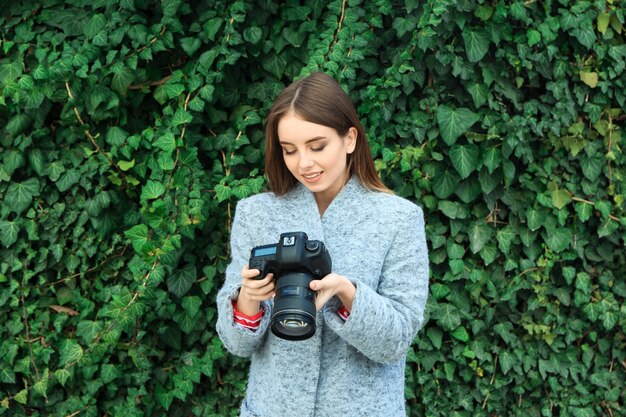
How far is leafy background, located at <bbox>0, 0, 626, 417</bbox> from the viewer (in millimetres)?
2723

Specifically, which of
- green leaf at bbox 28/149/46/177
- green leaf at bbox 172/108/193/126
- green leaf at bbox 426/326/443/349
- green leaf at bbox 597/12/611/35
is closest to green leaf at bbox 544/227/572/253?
green leaf at bbox 426/326/443/349

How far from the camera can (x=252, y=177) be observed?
9.28ft

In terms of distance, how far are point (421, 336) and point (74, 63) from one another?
1.70 meters

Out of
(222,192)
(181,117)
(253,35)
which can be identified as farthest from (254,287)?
(253,35)

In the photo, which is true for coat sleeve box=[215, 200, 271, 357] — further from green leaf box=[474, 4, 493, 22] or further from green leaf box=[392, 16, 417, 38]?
green leaf box=[474, 4, 493, 22]

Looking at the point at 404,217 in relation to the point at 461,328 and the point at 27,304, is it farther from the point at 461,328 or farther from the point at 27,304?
the point at 27,304

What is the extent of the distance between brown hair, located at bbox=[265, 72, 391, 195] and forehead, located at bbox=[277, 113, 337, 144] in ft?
0.04

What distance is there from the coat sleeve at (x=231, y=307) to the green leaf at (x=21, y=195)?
1.40 m

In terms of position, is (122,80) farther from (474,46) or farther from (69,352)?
(474,46)

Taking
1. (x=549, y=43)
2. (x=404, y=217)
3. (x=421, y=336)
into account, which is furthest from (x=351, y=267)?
(x=549, y=43)

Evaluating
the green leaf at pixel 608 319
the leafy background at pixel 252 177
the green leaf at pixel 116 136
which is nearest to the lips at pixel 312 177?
the leafy background at pixel 252 177

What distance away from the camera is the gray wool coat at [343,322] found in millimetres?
1603

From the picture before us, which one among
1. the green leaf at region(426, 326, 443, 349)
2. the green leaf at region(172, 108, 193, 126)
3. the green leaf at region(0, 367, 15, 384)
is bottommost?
the green leaf at region(0, 367, 15, 384)

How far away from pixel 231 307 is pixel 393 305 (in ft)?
1.16
